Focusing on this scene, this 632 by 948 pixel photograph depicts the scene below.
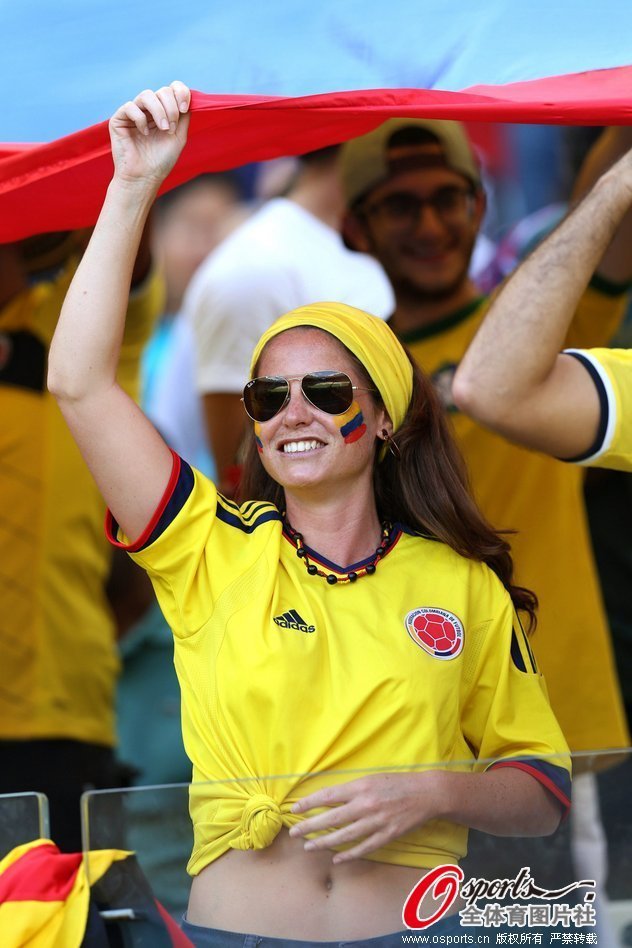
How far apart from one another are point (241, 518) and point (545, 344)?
611 mm

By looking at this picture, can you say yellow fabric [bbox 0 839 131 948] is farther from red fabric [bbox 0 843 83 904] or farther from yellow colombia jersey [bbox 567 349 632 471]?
yellow colombia jersey [bbox 567 349 632 471]

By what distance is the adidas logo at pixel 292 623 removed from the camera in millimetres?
2270

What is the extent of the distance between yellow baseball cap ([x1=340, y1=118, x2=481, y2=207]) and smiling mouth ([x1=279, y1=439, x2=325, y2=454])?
4.88ft

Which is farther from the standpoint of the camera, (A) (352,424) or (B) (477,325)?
(B) (477,325)

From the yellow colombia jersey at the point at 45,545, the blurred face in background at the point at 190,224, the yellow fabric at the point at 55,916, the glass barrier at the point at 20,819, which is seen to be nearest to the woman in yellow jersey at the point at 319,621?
the yellow fabric at the point at 55,916

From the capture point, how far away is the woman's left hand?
6.61 feet

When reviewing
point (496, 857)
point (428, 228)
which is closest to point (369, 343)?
point (496, 857)

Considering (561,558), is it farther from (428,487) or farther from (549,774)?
(549,774)

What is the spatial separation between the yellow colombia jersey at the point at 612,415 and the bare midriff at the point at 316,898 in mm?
801

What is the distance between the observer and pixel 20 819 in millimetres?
2143

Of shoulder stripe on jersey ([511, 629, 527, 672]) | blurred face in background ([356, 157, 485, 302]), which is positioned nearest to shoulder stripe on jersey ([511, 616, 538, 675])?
shoulder stripe on jersey ([511, 629, 527, 672])

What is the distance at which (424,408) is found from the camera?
2.64 meters

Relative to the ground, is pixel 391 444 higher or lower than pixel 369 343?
lower

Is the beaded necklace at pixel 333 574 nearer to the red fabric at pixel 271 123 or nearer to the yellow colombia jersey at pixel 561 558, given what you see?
the red fabric at pixel 271 123
